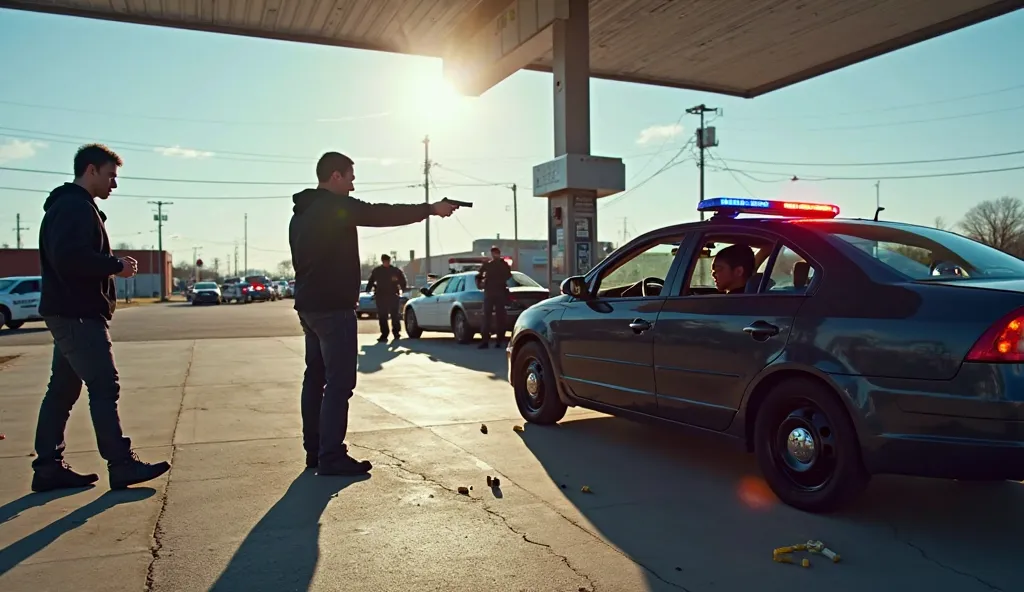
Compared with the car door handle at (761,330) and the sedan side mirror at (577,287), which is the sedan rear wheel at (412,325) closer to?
the sedan side mirror at (577,287)

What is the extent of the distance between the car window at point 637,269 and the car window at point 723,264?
195 millimetres

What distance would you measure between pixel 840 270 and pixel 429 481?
2.61 metres

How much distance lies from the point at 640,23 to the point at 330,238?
34.1ft

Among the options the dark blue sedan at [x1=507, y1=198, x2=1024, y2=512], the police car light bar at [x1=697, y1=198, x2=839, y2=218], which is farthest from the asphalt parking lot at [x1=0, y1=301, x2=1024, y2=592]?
the police car light bar at [x1=697, y1=198, x2=839, y2=218]

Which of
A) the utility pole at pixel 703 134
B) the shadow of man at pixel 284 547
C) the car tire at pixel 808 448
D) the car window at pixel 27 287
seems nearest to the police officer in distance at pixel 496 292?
the shadow of man at pixel 284 547

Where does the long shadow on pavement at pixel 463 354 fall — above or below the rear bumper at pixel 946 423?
below

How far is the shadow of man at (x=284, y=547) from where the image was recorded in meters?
3.11

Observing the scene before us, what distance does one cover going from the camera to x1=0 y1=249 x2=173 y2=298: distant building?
69812mm

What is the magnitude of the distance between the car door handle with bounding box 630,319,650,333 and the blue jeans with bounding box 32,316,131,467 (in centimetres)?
316

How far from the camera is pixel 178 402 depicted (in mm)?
7641

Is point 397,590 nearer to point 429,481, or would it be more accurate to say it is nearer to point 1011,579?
point 429,481

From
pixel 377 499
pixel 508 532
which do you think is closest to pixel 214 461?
pixel 377 499

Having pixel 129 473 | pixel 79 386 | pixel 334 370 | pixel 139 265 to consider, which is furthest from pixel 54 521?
pixel 139 265

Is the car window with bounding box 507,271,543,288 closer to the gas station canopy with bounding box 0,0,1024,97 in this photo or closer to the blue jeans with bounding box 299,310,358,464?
the gas station canopy with bounding box 0,0,1024,97
